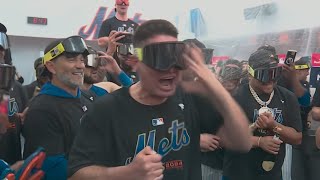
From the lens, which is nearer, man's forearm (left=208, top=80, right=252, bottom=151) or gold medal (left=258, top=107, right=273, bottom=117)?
man's forearm (left=208, top=80, right=252, bottom=151)

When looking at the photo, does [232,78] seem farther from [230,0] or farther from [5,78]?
[230,0]

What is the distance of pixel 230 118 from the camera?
2291 mm

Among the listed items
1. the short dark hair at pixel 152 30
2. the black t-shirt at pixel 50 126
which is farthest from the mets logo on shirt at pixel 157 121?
the black t-shirt at pixel 50 126

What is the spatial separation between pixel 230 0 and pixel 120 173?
9289mm

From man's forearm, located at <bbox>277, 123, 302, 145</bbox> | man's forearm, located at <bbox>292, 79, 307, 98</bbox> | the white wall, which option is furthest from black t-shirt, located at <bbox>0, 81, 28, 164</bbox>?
the white wall

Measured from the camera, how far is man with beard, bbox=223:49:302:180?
3.75 metres

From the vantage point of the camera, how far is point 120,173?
2.00 metres

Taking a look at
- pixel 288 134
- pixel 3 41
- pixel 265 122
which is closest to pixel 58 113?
pixel 3 41

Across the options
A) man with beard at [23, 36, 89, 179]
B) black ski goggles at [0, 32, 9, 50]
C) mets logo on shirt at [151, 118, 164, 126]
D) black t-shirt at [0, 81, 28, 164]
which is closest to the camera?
mets logo on shirt at [151, 118, 164, 126]

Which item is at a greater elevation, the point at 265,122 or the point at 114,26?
the point at 114,26

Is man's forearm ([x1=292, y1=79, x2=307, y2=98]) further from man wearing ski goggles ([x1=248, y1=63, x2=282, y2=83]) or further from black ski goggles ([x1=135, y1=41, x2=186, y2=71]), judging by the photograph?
black ski goggles ([x1=135, y1=41, x2=186, y2=71])

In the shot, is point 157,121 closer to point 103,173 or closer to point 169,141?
point 169,141

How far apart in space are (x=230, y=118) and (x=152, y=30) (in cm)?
62

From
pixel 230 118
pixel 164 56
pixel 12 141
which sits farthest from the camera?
pixel 12 141
